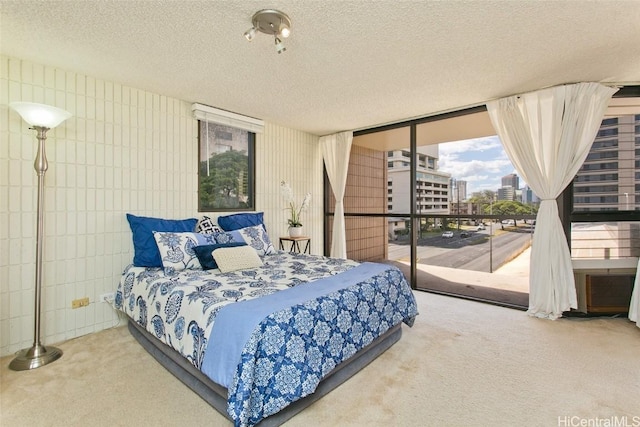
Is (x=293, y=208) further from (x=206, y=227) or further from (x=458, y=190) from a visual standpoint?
(x=458, y=190)

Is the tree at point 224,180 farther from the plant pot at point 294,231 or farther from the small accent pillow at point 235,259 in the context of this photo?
the small accent pillow at point 235,259

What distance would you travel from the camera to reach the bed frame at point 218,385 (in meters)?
1.63

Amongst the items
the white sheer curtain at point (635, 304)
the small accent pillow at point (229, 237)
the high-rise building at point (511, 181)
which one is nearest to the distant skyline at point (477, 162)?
A: the high-rise building at point (511, 181)

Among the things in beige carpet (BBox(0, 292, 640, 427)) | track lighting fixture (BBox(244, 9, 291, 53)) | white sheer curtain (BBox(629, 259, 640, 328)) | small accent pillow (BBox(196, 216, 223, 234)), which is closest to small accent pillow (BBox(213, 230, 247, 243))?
small accent pillow (BBox(196, 216, 223, 234))

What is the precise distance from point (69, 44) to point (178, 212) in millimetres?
1670

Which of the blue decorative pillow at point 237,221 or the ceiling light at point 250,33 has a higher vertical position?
the ceiling light at point 250,33

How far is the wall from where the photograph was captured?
2.32 metres

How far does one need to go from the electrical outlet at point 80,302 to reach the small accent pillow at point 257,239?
1476mm

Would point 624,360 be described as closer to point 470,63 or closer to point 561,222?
point 561,222

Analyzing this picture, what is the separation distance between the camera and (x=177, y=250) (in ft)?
8.63

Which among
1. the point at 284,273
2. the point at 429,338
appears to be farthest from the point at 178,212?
the point at 429,338

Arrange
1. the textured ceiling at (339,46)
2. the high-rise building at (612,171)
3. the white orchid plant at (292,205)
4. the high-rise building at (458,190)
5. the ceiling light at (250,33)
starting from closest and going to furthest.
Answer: the textured ceiling at (339,46)
the ceiling light at (250,33)
the high-rise building at (612,171)
the high-rise building at (458,190)
the white orchid plant at (292,205)

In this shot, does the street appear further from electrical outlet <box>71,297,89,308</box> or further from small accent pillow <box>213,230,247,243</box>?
electrical outlet <box>71,297,89,308</box>

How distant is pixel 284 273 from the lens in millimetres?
2477
